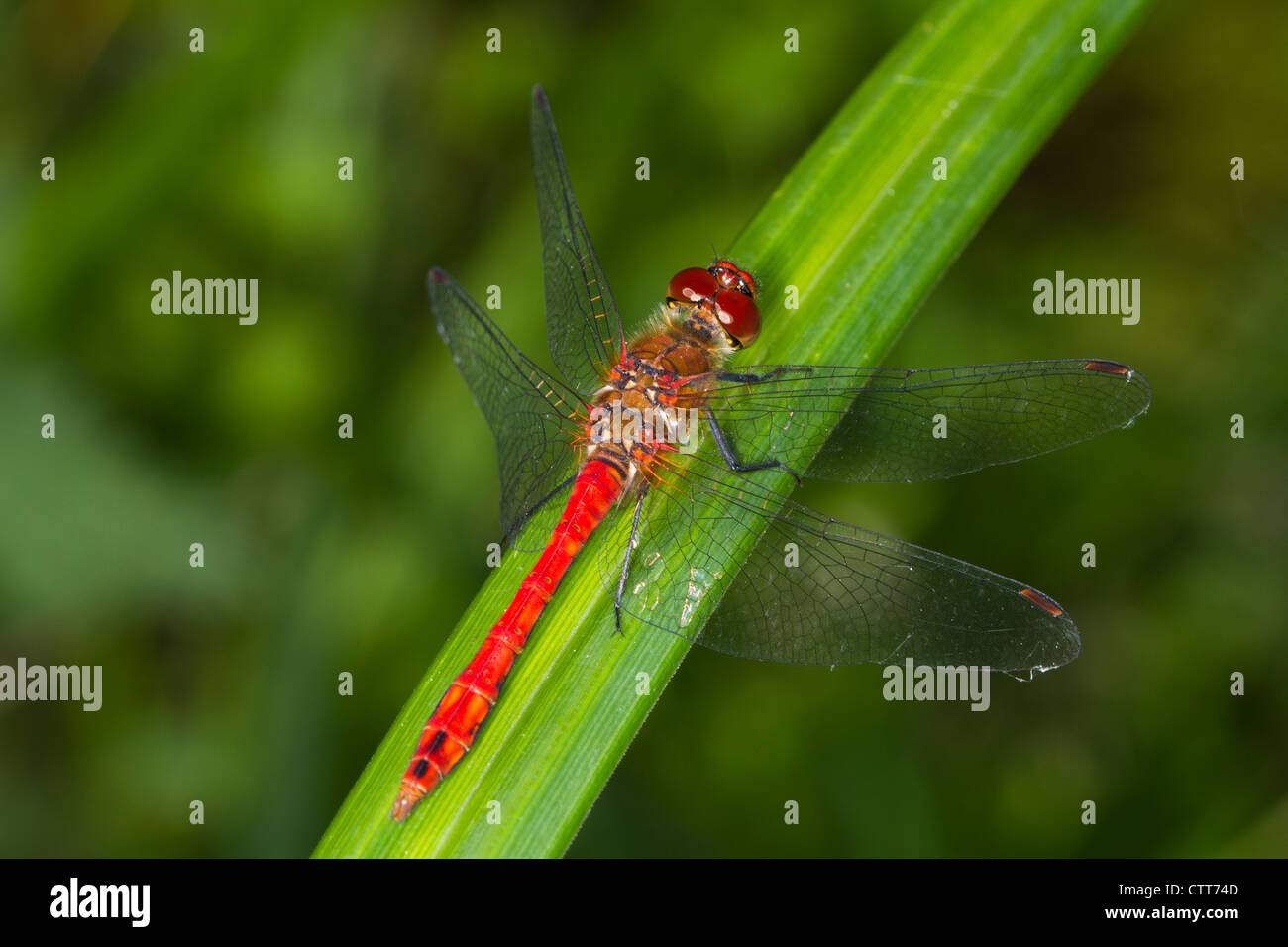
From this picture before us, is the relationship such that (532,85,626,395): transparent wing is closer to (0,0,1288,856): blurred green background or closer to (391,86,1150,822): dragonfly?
(391,86,1150,822): dragonfly

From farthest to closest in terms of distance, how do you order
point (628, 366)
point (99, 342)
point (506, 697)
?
point (99, 342), point (628, 366), point (506, 697)

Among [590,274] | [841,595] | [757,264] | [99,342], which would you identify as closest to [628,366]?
[590,274]

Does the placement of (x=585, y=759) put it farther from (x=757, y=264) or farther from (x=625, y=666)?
(x=757, y=264)

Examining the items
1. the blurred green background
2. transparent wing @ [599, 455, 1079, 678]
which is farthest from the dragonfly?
the blurred green background

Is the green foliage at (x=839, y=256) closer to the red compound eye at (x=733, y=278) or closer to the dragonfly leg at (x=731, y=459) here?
the red compound eye at (x=733, y=278)

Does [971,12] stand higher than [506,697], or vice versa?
[971,12]

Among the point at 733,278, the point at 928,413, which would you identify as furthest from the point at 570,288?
the point at 928,413

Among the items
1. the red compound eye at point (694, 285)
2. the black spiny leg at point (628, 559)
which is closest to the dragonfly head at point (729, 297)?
the red compound eye at point (694, 285)
